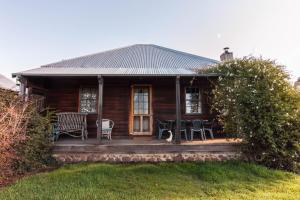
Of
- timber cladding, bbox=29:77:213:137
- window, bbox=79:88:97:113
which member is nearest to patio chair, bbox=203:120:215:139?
timber cladding, bbox=29:77:213:137

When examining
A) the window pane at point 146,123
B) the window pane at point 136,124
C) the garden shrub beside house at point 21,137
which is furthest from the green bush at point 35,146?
the window pane at point 146,123

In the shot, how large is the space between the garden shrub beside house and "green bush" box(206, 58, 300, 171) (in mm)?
5606

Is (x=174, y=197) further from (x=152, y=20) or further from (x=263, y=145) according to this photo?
(x=152, y=20)

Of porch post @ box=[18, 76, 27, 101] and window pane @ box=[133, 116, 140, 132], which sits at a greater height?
porch post @ box=[18, 76, 27, 101]

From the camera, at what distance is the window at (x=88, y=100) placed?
29.1ft

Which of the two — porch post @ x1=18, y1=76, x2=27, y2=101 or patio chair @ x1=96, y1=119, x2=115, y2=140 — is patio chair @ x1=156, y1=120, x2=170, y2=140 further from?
porch post @ x1=18, y1=76, x2=27, y2=101

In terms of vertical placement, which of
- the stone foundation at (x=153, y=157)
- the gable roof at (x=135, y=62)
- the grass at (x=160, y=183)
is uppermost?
the gable roof at (x=135, y=62)

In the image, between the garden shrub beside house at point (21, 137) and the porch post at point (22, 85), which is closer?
the garden shrub beside house at point (21, 137)

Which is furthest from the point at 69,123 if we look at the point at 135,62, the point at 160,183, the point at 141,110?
the point at 160,183

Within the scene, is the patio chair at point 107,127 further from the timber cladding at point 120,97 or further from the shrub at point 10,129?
the shrub at point 10,129

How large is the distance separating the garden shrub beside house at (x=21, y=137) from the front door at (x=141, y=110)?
3536 mm

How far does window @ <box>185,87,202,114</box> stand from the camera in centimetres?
888

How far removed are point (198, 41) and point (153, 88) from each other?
720 centimetres

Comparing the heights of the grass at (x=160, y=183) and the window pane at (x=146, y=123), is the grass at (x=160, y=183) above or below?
below
